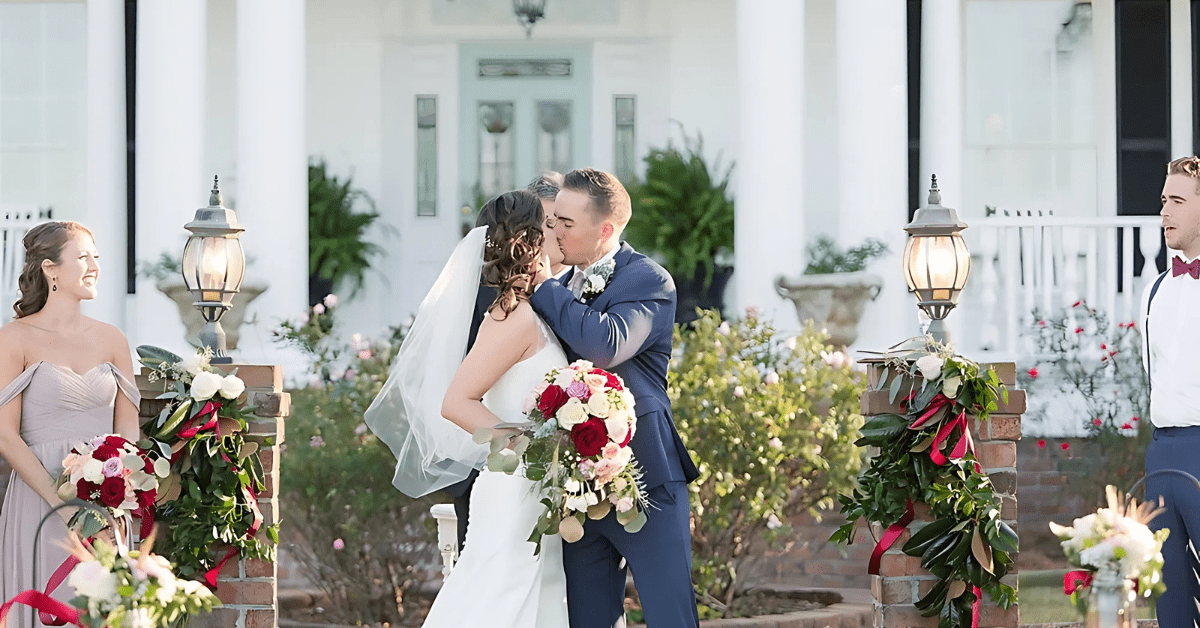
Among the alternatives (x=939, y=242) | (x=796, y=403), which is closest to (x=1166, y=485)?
(x=939, y=242)

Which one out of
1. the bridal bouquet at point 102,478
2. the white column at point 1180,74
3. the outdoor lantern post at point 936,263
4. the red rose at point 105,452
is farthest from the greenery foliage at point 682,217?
the red rose at point 105,452

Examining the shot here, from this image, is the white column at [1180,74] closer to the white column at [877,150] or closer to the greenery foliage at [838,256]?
the white column at [877,150]

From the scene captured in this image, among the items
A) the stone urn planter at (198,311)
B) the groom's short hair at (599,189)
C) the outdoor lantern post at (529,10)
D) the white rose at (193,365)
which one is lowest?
the white rose at (193,365)

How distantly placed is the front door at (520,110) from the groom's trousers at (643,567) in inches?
287

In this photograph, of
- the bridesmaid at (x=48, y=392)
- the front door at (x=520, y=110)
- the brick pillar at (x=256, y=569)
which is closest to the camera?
the bridesmaid at (x=48, y=392)

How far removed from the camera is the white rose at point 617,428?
3.43m

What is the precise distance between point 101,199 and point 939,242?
273 inches

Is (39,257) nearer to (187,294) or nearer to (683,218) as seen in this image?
(187,294)

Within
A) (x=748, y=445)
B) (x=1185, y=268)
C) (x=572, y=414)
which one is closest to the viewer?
(x=572, y=414)

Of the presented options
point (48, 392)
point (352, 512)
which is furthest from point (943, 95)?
point (48, 392)

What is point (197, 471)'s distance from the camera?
464 centimetres

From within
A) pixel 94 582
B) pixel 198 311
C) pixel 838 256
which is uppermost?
pixel 838 256

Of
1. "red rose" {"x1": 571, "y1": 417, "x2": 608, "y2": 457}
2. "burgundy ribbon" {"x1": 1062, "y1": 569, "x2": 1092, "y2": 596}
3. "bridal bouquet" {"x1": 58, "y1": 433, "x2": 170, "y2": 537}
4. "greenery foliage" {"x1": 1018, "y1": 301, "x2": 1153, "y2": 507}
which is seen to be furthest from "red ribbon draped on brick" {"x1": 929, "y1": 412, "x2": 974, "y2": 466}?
"greenery foliage" {"x1": 1018, "y1": 301, "x2": 1153, "y2": 507}

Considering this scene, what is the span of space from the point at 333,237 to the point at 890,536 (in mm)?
6625
